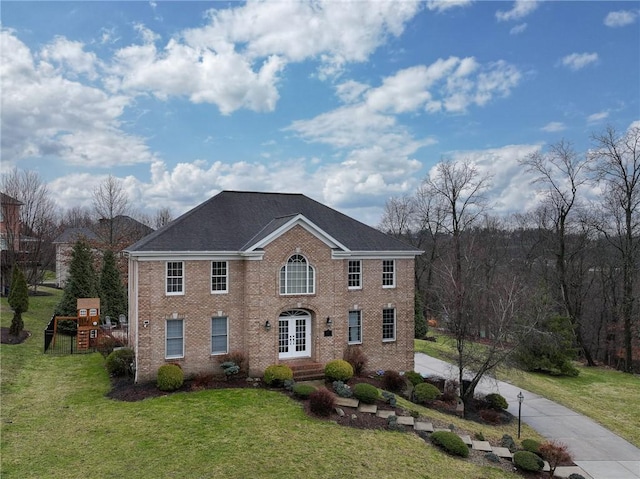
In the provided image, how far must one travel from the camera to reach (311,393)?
17.5 m

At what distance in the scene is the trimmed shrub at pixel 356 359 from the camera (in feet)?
73.6

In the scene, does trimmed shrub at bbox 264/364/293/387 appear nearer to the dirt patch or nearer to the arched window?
the arched window

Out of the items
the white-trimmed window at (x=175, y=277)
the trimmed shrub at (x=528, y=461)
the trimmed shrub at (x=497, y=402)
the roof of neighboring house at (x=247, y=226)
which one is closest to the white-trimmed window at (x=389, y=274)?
the roof of neighboring house at (x=247, y=226)

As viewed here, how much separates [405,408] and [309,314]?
6462 mm

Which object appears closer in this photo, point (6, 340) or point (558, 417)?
point (558, 417)

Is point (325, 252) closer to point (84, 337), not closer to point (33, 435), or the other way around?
point (33, 435)

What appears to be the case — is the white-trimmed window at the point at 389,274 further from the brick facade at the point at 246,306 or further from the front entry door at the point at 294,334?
the front entry door at the point at 294,334

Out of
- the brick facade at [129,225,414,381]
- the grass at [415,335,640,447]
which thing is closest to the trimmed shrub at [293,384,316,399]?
the brick facade at [129,225,414,381]

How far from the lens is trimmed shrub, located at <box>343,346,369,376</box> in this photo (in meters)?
22.4

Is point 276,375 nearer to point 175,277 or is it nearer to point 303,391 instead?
point 303,391

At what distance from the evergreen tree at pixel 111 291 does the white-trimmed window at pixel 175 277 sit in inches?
704

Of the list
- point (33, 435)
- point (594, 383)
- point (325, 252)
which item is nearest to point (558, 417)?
point (594, 383)

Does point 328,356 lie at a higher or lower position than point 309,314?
lower

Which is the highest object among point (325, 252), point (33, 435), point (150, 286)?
point (325, 252)
